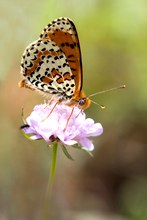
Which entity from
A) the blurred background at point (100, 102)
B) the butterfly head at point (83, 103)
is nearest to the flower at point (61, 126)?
the butterfly head at point (83, 103)

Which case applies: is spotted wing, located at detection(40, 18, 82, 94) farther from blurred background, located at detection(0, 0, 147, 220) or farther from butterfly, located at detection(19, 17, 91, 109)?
blurred background, located at detection(0, 0, 147, 220)

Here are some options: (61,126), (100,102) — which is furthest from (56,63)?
(100,102)

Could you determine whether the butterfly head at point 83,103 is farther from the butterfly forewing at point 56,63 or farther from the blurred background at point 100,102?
the blurred background at point 100,102

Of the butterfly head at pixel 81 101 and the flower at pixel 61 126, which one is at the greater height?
Result: the butterfly head at pixel 81 101

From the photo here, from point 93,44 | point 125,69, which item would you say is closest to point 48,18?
point 93,44

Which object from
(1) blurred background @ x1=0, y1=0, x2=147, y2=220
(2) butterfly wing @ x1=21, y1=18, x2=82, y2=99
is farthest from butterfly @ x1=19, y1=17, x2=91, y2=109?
(1) blurred background @ x1=0, y1=0, x2=147, y2=220

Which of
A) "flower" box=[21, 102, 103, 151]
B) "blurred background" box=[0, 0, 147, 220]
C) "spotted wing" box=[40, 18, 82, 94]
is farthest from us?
"blurred background" box=[0, 0, 147, 220]
